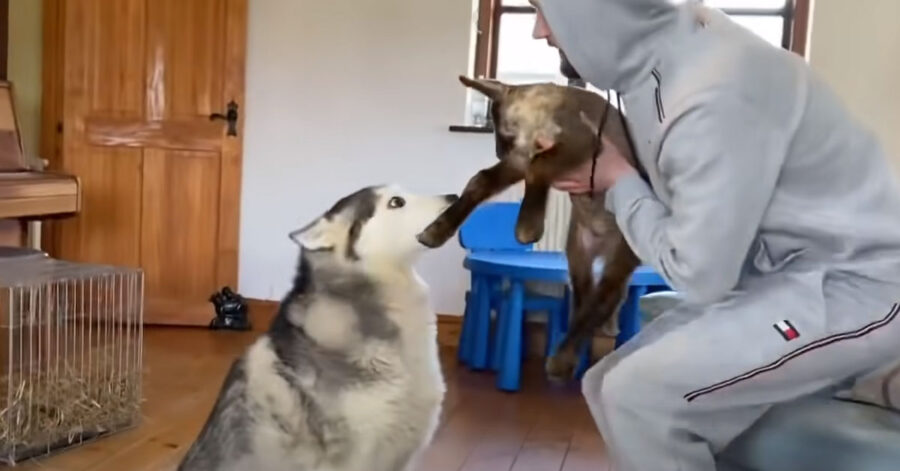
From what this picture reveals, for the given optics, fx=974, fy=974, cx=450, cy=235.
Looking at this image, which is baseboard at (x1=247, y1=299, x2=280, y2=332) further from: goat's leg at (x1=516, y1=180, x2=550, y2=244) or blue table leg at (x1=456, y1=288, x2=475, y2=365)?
goat's leg at (x1=516, y1=180, x2=550, y2=244)

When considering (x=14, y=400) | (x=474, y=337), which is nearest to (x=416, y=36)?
(x=474, y=337)

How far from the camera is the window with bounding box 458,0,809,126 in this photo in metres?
4.46

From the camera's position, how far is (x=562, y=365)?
2.00 meters

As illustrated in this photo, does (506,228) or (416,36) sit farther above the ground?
(416,36)

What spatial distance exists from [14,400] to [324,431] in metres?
1.40

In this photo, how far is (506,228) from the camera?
415cm

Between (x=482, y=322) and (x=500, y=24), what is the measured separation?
1.48m

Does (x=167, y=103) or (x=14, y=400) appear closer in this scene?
(x=14, y=400)

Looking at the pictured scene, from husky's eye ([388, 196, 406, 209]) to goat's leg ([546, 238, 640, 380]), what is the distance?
420 millimetres

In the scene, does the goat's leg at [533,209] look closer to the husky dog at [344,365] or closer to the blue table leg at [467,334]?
the husky dog at [344,365]

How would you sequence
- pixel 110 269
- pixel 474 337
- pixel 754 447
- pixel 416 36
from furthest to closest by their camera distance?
pixel 416 36, pixel 474 337, pixel 110 269, pixel 754 447

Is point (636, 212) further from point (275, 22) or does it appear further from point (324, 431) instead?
point (275, 22)

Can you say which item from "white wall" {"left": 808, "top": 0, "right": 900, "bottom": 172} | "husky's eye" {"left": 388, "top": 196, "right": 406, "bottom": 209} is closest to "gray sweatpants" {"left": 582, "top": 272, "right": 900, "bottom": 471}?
"husky's eye" {"left": 388, "top": 196, "right": 406, "bottom": 209}

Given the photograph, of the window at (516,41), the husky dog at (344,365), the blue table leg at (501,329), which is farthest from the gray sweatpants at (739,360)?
the window at (516,41)
